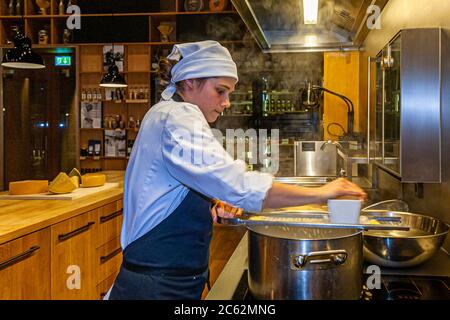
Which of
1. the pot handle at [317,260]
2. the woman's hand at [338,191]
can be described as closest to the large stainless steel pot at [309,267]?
the pot handle at [317,260]

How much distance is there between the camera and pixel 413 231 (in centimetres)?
155

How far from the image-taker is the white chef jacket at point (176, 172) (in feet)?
3.51

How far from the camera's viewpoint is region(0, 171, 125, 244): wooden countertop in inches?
78.3

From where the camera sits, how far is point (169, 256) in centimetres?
126

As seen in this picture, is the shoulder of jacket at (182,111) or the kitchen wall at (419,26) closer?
the shoulder of jacket at (182,111)

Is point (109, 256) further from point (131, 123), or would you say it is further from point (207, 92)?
point (131, 123)

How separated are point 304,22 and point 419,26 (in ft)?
1.80

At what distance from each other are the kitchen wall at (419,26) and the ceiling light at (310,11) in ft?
1.44

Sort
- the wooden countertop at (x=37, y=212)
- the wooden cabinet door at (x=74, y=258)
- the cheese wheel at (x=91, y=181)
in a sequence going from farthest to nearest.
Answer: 1. the cheese wheel at (x=91, y=181)
2. the wooden cabinet door at (x=74, y=258)
3. the wooden countertop at (x=37, y=212)

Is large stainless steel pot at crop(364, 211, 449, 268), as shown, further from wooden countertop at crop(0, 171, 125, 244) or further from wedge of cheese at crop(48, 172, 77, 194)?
wedge of cheese at crop(48, 172, 77, 194)

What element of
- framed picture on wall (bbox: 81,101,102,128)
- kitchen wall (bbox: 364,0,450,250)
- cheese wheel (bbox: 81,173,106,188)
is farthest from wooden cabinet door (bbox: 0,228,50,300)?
framed picture on wall (bbox: 81,101,102,128)

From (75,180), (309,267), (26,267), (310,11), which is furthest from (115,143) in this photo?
(309,267)

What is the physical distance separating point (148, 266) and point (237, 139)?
4368 mm

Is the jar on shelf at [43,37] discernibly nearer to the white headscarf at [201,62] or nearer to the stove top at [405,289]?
the white headscarf at [201,62]
